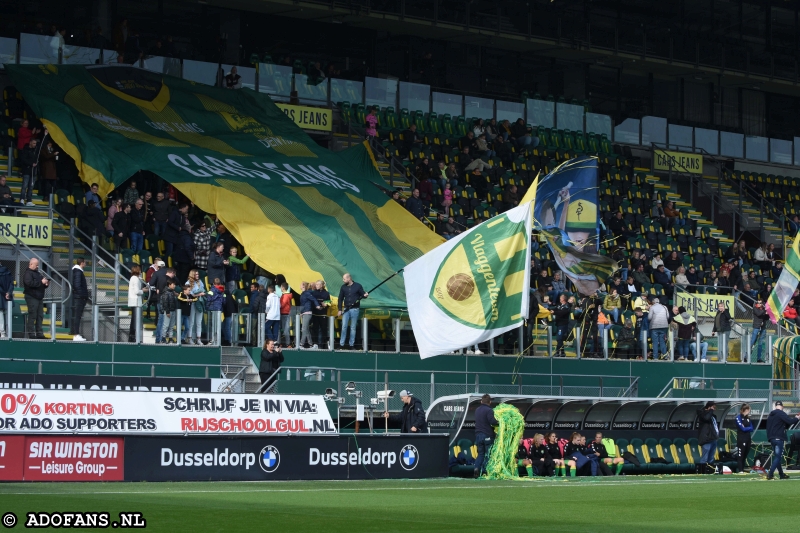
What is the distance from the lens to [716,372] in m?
34.9

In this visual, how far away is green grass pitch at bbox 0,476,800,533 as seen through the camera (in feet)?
47.0

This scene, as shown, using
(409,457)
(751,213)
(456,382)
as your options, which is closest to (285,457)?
(409,457)

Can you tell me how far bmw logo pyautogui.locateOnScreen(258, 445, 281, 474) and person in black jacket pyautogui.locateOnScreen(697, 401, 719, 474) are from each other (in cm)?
1110

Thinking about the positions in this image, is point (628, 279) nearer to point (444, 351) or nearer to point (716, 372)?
point (716, 372)

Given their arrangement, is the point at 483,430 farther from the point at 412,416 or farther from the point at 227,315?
the point at 227,315

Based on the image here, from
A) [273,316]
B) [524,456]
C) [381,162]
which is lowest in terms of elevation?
[524,456]

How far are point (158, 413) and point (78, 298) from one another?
4328 millimetres

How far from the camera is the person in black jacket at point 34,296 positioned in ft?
83.1

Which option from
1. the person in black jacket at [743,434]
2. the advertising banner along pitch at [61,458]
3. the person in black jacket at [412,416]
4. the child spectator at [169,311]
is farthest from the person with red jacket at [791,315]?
the advertising banner along pitch at [61,458]

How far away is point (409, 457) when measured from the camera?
24938 millimetres

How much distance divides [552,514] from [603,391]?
15778mm

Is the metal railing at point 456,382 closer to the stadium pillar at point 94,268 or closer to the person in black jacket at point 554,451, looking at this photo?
the person in black jacket at point 554,451

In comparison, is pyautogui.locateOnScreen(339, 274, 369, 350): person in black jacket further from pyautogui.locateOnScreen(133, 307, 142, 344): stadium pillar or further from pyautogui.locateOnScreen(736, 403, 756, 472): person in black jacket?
pyautogui.locateOnScreen(736, 403, 756, 472): person in black jacket

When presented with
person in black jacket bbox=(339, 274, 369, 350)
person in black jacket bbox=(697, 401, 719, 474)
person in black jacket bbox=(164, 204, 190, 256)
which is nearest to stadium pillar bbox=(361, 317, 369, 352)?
person in black jacket bbox=(339, 274, 369, 350)
